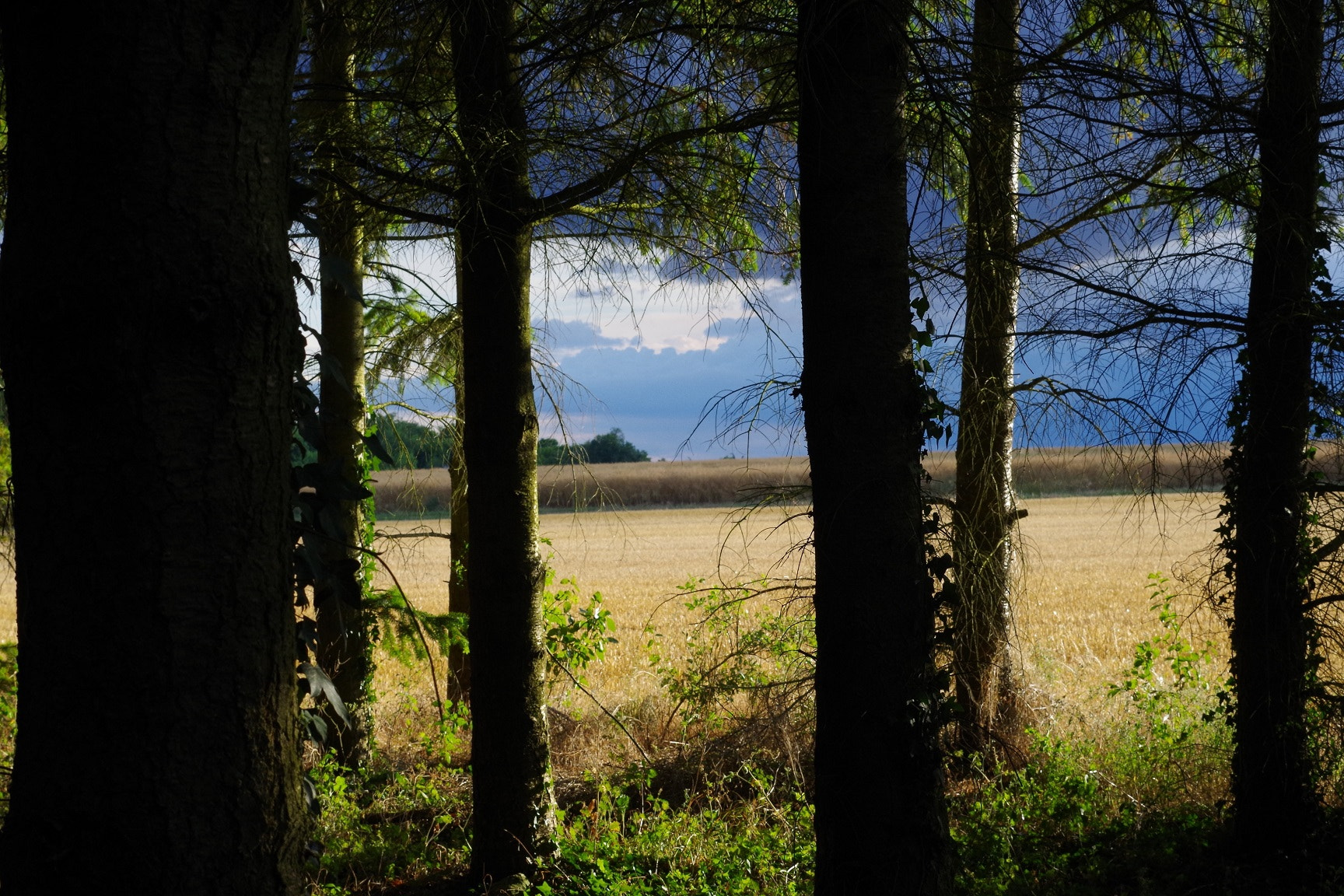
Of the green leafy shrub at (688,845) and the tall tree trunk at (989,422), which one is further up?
the tall tree trunk at (989,422)

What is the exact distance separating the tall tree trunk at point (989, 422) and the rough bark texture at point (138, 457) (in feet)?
10.7

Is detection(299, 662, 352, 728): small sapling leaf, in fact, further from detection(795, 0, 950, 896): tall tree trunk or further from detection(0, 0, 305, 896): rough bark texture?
detection(795, 0, 950, 896): tall tree trunk

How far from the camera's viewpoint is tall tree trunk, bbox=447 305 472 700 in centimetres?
837

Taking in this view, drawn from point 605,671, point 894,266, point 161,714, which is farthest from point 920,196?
point 605,671

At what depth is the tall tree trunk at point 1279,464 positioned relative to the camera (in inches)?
196

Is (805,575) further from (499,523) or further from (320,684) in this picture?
(320,684)

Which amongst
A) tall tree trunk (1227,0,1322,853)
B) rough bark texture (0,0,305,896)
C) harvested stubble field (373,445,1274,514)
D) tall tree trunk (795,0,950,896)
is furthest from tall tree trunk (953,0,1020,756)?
rough bark texture (0,0,305,896)

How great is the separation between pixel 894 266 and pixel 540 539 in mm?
3249

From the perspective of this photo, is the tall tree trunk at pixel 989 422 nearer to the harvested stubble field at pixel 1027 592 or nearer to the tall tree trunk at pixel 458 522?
the harvested stubble field at pixel 1027 592

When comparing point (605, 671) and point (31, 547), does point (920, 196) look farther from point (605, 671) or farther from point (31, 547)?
point (605, 671)

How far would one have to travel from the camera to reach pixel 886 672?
11.0 ft

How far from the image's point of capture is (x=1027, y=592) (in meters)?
5.71

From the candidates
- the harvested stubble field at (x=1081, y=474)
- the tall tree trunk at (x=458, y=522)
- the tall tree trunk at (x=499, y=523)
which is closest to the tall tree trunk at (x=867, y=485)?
the harvested stubble field at (x=1081, y=474)

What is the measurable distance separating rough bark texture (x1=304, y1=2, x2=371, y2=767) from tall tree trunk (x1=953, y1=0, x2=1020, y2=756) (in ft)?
10.0
